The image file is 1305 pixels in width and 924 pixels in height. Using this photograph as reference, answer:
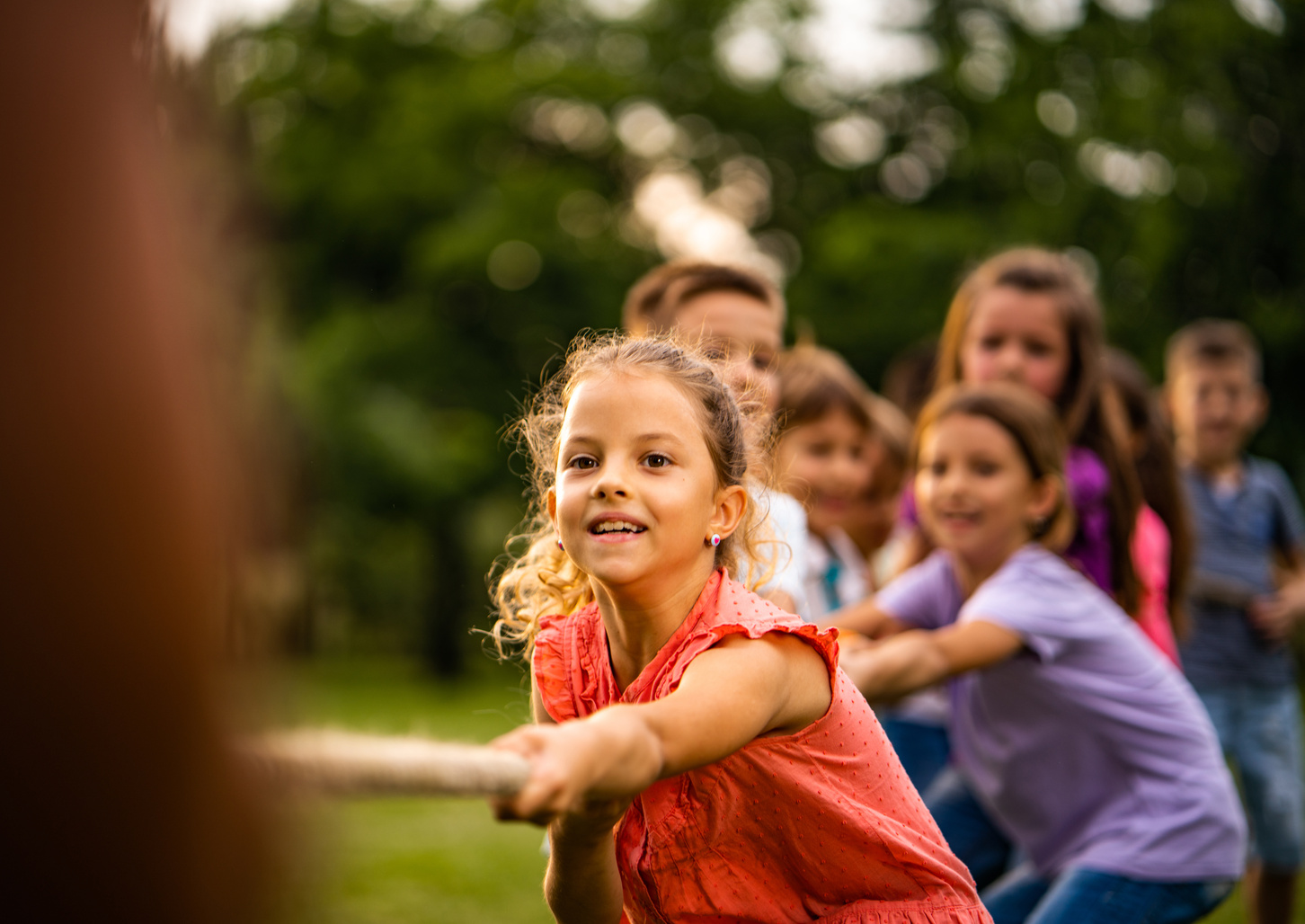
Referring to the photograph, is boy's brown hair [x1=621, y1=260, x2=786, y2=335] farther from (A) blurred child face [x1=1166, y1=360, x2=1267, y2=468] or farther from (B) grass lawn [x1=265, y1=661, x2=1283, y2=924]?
(A) blurred child face [x1=1166, y1=360, x2=1267, y2=468]

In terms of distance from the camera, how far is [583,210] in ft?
72.8

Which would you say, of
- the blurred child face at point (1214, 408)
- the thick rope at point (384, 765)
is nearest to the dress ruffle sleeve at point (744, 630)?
the thick rope at point (384, 765)

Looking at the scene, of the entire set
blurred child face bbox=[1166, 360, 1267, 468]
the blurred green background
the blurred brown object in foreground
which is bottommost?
the blurred brown object in foreground

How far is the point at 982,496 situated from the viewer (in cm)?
350

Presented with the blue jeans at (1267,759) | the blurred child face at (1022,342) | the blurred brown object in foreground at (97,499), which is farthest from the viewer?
the blue jeans at (1267,759)

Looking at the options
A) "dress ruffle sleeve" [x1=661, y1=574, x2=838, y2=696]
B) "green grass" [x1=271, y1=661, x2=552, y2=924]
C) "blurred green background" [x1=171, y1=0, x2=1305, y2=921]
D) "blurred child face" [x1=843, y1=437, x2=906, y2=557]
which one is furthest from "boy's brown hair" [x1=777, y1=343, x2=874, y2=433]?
"blurred green background" [x1=171, y1=0, x2=1305, y2=921]

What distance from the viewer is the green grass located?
2.10ft

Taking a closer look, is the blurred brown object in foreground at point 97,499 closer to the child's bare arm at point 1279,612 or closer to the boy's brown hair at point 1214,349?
the child's bare arm at point 1279,612

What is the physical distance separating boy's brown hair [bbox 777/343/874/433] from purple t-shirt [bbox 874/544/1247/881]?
182cm

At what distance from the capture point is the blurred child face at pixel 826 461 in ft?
16.9

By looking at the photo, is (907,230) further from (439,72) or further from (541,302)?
(439,72)

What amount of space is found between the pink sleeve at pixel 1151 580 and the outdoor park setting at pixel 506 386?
0.20 ft

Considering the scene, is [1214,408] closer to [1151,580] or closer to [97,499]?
[1151,580]

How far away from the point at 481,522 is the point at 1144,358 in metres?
14.6
